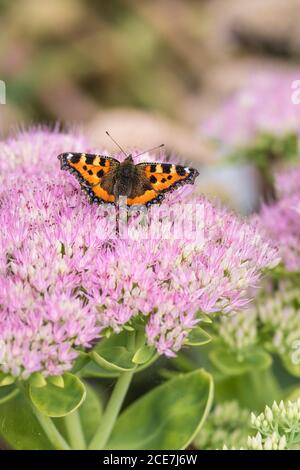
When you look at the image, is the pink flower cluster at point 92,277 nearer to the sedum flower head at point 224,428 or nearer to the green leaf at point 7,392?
the green leaf at point 7,392

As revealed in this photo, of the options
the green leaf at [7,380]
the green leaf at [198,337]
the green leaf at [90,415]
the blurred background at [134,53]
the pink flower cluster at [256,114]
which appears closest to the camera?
the green leaf at [7,380]

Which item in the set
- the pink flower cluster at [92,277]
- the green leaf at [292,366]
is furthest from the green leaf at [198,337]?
the green leaf at [292,366]

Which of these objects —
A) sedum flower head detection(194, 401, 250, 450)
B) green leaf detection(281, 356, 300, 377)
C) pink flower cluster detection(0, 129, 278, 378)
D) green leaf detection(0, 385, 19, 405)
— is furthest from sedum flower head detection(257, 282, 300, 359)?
green leaf detection(0, 385, 19, 405)

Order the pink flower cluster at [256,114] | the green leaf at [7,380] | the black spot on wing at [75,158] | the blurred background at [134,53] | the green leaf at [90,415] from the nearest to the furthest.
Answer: the green leaf at [7,380] < the black spot on wing at [75,158] < the green leaf at [90,415] < the pink flower cluster at [256,114] < the blurred background at [134,53]

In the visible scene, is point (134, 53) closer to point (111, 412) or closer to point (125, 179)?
point (125, 179)

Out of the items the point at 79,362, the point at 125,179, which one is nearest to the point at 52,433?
the point at 79,362

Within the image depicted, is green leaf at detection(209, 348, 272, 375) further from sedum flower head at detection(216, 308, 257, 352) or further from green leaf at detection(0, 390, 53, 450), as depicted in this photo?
green leaf at detection(0, 390, 53, 450)
